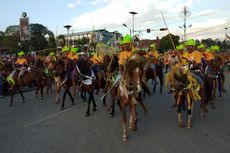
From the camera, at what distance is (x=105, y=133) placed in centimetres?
801

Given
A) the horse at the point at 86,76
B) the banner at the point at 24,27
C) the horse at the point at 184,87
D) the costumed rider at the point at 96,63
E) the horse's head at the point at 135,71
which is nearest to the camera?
the horse's head at the point at 135,71

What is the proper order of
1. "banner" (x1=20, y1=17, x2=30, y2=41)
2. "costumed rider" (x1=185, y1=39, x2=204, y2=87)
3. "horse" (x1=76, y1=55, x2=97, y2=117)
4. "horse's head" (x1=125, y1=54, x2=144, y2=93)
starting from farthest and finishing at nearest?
"banner" (x1=20, y1=17, x2=30, y2=41)
"horse" (x1=76, y1=55, x2=97, y2=117)
"costumed rider" (x1=185, y1=39, x2=204, y2=87)
"horse's head" (x1=125, y1=54, x2=144, y2=93)

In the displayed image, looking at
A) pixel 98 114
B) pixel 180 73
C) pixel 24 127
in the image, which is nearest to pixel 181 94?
pixel 180 73

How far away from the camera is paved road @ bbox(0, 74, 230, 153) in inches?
263

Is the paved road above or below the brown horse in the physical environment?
below

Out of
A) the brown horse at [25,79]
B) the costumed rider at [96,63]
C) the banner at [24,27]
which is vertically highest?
the banner at [24,27]

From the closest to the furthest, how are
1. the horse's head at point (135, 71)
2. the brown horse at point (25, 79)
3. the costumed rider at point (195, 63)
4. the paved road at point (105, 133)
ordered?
the paved road at point (105, 133), the horse's head at point (135, 71), the costumed rider at point (195, 63), the brown horse at point (25, 79)

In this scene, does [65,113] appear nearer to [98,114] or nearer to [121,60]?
[98,114]

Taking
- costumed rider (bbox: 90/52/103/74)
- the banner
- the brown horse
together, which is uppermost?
the banner

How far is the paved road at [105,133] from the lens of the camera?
21.9 feet

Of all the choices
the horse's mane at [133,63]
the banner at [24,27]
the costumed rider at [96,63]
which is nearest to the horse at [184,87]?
the horse's mane at [133,63]

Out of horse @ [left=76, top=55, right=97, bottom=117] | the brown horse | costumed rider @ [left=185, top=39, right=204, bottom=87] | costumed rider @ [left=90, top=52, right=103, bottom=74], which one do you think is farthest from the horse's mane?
the brown horse

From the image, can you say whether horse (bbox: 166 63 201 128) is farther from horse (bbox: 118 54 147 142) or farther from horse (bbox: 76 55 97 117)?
horse (bbox: 76 55 97 117)

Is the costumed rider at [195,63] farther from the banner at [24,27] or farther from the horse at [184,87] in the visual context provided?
the banner at [24,27]
